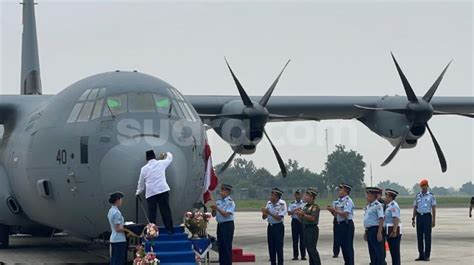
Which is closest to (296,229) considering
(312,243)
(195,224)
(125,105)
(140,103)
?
(312,243)

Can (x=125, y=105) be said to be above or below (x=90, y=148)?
above

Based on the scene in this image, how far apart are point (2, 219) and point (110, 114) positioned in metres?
5.69

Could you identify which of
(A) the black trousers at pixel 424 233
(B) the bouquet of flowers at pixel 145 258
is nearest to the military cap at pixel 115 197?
(B) the bouquet of flowers at pixel 145 258

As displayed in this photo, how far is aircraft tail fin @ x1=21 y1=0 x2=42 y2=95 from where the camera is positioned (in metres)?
22.5

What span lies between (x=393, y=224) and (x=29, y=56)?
14126mm

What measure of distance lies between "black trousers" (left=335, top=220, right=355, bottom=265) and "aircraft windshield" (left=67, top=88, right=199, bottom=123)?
3.22m

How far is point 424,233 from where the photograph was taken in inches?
628

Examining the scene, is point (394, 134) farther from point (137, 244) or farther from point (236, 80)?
point (137, 244)

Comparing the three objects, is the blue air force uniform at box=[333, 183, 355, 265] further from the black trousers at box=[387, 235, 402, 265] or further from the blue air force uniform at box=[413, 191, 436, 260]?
the blue air force uniform at box=[413, 191, 436, 260]

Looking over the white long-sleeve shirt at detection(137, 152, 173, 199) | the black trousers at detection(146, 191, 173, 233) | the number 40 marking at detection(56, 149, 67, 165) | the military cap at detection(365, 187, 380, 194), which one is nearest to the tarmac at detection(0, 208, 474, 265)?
the number 40 marking at detection(56, 149, 67, 165)

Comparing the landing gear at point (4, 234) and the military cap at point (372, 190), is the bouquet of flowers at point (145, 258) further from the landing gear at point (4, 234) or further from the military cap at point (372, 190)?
the landing gear at point (4, 234)

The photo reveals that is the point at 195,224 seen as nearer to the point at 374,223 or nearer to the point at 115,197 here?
the point at 115,197

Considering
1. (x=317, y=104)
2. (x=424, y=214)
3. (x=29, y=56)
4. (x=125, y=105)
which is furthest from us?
(x=29, y=56)

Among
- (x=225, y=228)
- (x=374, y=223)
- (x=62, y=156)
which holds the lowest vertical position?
(x=225, y=228)
